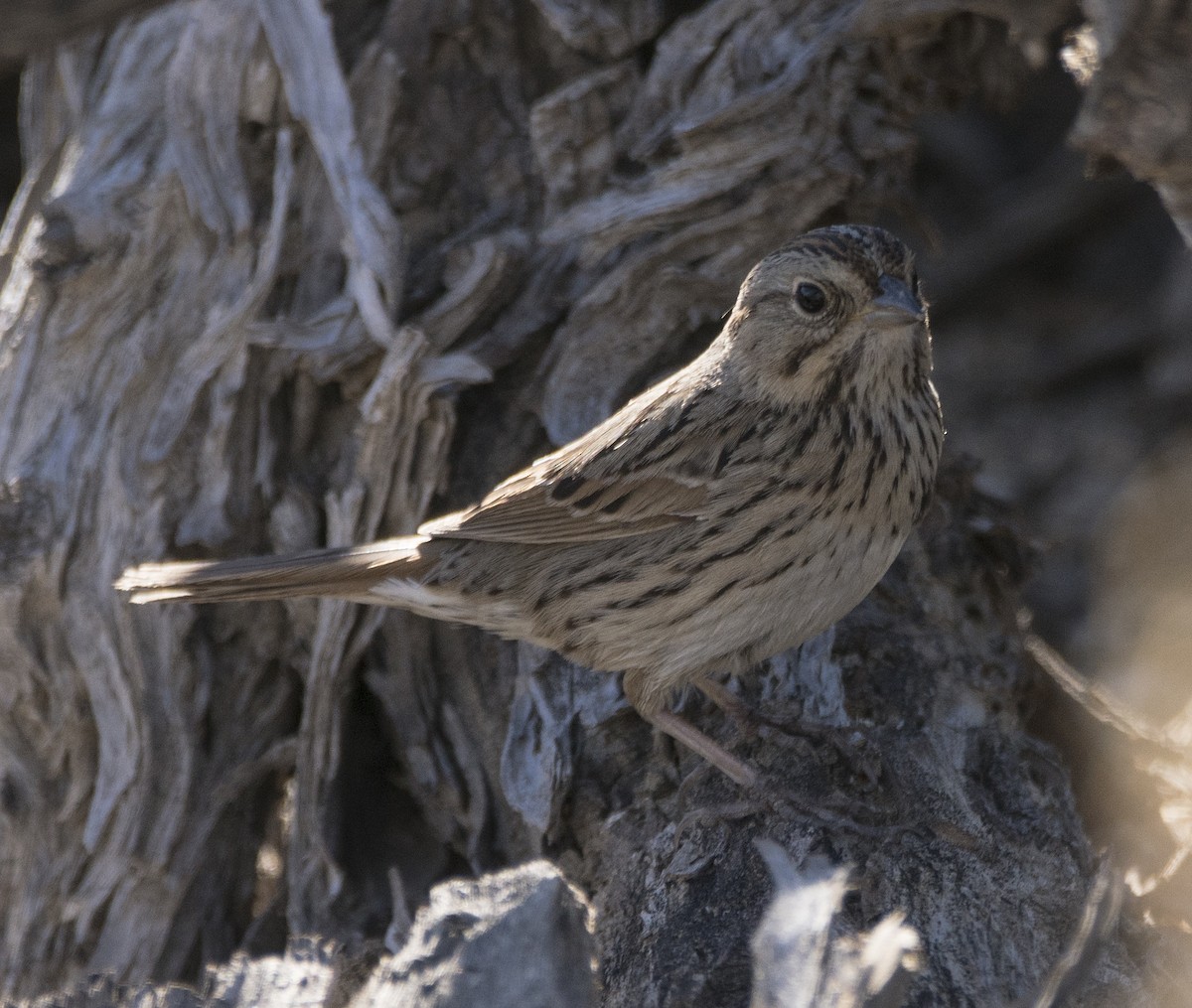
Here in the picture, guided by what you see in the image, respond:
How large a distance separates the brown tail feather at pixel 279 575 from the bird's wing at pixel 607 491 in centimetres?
14

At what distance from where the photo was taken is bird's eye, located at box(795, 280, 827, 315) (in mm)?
3467

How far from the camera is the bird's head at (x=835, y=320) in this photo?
11.1 feet

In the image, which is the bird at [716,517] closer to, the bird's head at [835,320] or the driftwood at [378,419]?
the bird's head at [835,320]

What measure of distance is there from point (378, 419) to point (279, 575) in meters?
0.60

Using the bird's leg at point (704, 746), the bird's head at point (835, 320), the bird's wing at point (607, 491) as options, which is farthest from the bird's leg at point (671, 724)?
the bird's head at point (835, 320)

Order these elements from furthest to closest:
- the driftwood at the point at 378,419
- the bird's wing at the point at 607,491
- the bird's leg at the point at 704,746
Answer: the driftwood at the point at 378,419 < the bird's wing at the point at 607,491 < the bird's leg at the point at 704,746

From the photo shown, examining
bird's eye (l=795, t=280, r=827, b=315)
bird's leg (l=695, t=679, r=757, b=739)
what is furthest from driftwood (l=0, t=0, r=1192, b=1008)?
bird's eye (l=795, t=280, r=827, b=315)

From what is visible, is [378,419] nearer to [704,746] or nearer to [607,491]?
[607,491]

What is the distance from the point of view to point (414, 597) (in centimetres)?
377

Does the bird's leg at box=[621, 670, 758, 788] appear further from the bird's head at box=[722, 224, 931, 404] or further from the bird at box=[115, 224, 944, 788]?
the bird's head at box=[722, 224, 931, 404]

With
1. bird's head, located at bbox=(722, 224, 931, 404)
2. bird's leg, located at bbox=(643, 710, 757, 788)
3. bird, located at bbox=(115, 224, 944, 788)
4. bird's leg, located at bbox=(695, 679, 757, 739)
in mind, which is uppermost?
bird's head, located at bbox=(722, 224, 931, 404)

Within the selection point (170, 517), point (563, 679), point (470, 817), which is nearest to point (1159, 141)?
point (563, 679)

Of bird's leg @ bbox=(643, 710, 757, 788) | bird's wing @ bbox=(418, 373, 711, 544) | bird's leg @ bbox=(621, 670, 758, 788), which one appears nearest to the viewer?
bird's leg @ bbox=(643, 710, 757, 788)

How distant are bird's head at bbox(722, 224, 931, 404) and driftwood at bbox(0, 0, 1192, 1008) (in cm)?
66
